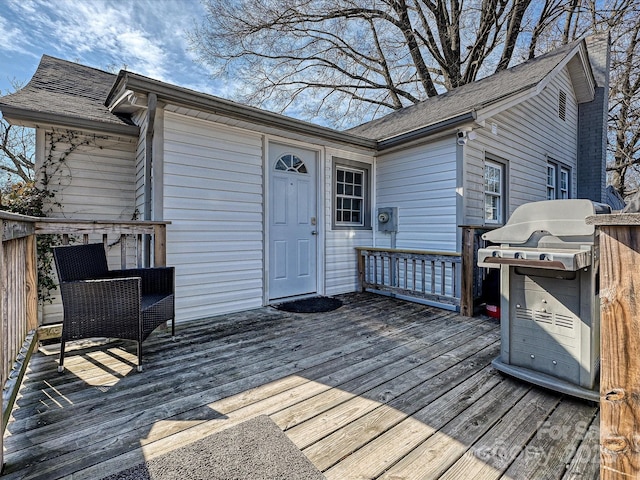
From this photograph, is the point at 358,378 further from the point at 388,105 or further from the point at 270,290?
the point at 388,105

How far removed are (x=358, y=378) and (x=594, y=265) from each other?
1.70m

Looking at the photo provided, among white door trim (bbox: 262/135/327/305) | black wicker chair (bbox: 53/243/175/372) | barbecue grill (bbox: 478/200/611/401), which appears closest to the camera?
barbecue grill (bbox: 478/200/611/401)

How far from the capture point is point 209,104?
11.6ft

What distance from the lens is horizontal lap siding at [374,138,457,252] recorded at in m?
4.75

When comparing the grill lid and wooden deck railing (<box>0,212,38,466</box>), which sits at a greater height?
the grill lid

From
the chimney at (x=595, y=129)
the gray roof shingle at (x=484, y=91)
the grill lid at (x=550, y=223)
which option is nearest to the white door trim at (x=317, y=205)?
the gray roof shingle at (x=484, y=91)

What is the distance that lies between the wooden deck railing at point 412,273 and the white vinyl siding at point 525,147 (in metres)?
0.76

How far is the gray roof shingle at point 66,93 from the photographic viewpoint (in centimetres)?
363

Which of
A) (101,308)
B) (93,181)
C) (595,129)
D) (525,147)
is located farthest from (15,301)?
(595,129)

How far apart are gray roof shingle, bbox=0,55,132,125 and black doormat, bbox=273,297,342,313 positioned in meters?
3.21

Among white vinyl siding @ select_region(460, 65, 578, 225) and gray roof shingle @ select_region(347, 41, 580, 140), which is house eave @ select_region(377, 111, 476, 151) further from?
white vinyl siding @ select_region(460, 65, 578, 225)

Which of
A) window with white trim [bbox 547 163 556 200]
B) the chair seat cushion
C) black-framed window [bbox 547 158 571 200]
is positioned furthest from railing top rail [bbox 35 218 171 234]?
black-framed window [bbox 547 158 571 200]

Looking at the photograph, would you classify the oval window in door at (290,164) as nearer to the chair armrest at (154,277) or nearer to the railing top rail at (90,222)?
the railing top rail at (90,222)

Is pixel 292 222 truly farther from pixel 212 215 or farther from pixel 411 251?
pixel 411 251
